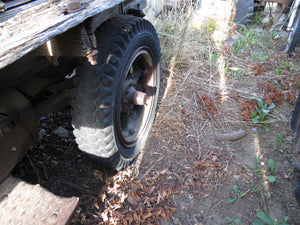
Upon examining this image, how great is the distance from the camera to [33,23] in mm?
897

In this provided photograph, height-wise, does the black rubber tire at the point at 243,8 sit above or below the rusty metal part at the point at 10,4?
below

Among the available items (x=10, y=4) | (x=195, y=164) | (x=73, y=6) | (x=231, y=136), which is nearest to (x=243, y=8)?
(x=231, y=136)

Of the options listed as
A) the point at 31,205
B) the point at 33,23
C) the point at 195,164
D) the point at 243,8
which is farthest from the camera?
the point at 243,8

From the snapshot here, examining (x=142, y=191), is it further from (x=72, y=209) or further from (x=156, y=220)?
(x=72, y=209)

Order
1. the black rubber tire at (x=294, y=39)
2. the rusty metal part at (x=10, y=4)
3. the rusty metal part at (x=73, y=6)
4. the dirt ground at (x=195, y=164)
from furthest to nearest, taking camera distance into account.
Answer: the black rubber tire at (x=294, y=39) < the dirt ground at (x=195, y=164) < the rusty metal part at (x=73, y=6) < the rusty metal part at (x=10, y=4)

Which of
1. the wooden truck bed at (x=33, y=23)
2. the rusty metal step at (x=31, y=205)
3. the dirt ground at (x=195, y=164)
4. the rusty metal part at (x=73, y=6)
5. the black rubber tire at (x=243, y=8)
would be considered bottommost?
the dirt ground at (x=195, y=164)

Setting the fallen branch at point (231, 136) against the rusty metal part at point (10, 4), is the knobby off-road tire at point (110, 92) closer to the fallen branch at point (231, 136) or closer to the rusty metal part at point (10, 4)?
the rusty metal part at point (10, 4)

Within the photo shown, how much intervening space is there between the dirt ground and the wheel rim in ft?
0.84

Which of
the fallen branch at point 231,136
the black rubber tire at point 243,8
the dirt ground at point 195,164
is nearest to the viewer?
the dirt ground at point 195,164

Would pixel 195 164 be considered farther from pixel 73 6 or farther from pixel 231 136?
pixel 73 6

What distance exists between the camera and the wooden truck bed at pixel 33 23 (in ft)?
2.46

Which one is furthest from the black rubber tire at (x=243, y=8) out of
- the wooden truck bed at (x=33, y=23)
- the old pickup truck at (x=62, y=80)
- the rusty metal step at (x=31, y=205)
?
the rusty metal step at (x=31, y=205)

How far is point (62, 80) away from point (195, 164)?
1.44 metres

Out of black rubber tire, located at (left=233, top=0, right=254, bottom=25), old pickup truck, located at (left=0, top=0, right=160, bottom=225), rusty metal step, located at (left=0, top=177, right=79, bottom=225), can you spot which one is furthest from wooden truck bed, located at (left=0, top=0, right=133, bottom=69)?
black rubber tire, located at (left=233, top=0, right=254, bottom=25)
